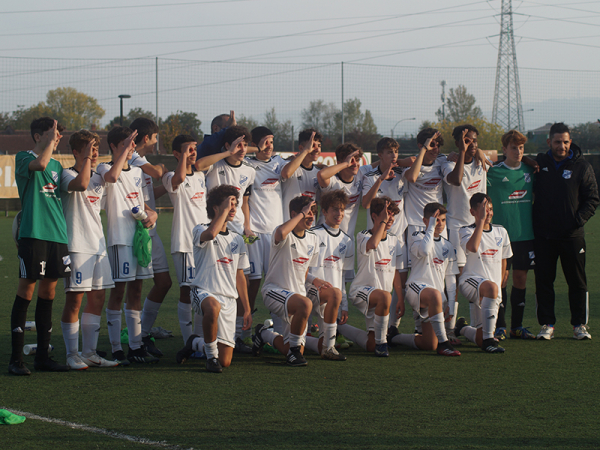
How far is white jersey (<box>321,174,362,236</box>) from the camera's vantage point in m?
6.06

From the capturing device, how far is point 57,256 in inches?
179

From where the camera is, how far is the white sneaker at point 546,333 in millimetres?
5832

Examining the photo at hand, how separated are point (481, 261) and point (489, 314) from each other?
0.55 metres

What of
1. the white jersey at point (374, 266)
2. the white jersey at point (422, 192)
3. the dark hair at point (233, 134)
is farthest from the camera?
the white jersey at point (422, 192)

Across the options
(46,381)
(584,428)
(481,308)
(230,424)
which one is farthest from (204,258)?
(584,428)

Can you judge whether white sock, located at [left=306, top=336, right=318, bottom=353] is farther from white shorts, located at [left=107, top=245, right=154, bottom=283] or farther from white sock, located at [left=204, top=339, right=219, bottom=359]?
white shorts, located at [left=107, top=245, right=154, bottom=283]

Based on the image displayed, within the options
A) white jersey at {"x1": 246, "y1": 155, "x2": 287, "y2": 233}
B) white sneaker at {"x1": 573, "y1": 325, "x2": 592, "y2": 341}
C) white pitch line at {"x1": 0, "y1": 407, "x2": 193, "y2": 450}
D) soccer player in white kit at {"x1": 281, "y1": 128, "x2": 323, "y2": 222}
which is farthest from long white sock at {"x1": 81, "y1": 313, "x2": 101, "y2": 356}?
white sneaker at {"x1": 573, "y1": 325, "x2": 592, "y2": 341}

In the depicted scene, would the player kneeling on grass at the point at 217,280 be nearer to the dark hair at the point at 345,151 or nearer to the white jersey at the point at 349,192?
the white jersey at the point at 349,192

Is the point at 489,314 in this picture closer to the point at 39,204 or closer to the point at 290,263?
the point at 290,263

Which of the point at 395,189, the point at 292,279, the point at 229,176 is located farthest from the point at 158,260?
the point at 395,189

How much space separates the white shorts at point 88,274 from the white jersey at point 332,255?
1761mm

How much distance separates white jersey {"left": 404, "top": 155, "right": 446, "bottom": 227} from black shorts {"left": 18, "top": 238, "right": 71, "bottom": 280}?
329cm

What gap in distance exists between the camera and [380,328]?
210 inches

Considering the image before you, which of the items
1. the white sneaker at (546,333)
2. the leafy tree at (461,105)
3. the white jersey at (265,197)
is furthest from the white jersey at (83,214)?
the leafy tree at (461,105)
